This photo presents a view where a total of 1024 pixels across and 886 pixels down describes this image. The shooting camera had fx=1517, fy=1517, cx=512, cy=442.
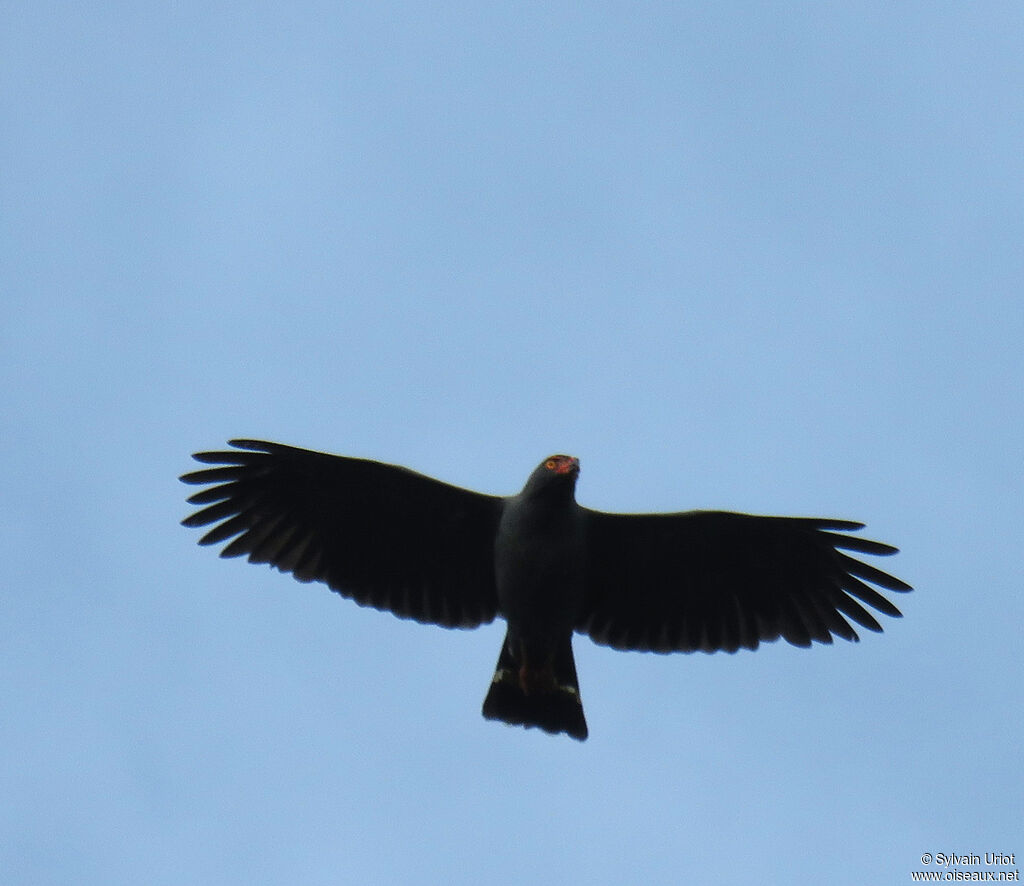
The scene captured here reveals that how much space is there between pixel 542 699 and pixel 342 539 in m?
2.12

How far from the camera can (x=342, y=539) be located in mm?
12625

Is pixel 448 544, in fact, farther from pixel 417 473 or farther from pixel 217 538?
pixel 217 538

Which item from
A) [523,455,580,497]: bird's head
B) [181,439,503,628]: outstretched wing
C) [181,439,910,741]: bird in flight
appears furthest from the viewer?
[181,439,503,628]: outstretched wing

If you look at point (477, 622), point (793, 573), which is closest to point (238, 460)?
point (477, 622)

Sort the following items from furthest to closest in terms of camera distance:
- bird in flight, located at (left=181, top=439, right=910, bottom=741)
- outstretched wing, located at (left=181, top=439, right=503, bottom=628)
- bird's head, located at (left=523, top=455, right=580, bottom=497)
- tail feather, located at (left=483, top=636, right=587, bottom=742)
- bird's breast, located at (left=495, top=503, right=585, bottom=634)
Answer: outstretched wing, located at (left=181, top=439, right=503, bottom=628) < tail feather, located at (left=483, top=636, right=587, bottom=742) < bird in flight, located at (left=181, top=439, right=910, bottom=741) < bird's breast, located at (left=495, top=503, right=585, bottom=634) < bird's head, located at (left=523, top=455, right=580, bottom=497)

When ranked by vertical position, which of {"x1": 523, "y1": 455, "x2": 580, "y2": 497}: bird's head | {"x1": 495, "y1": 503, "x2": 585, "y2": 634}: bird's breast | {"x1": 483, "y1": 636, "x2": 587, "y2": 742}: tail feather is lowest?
{"x1": 483, "y1": 636, "x2": 587, "y2": 742}: tail feather

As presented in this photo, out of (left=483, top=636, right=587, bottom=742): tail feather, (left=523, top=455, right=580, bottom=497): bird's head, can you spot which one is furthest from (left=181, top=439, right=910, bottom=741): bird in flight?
(left=523, top=455, right=580, bottom=497): bird's head

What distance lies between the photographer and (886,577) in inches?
490

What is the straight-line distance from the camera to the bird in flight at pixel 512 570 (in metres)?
12.1

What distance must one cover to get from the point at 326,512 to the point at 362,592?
2.48 feet

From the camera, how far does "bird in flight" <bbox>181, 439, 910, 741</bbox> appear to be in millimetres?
12094

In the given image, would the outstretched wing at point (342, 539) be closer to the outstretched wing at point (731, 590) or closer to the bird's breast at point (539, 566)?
the bird's breast at point (539, 566)

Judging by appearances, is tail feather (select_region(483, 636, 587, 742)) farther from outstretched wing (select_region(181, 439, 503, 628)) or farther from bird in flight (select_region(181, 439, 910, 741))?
outstretched wing (select_region(181, 439, 503, 628))

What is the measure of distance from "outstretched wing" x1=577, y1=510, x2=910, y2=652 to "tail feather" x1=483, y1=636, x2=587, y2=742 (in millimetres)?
510
